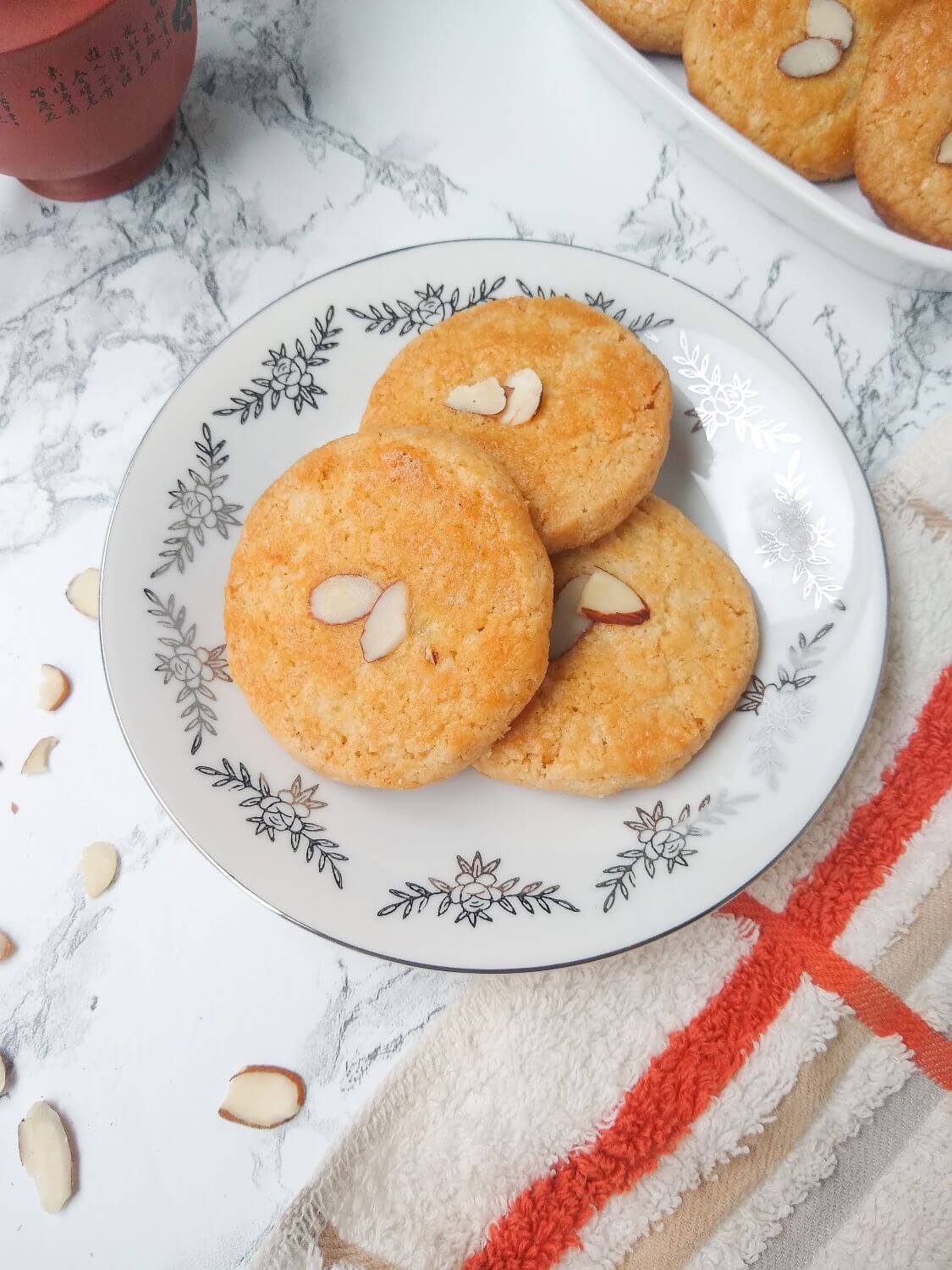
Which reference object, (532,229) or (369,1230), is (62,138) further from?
(369,1230)

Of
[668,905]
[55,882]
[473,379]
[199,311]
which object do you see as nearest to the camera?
[668,905]

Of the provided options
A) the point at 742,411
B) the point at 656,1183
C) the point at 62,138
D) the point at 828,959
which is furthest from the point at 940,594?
the point at 62,138

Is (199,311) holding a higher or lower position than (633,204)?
lower

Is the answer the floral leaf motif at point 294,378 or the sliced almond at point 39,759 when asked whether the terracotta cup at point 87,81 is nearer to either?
the floral leaf motif at point 294,378

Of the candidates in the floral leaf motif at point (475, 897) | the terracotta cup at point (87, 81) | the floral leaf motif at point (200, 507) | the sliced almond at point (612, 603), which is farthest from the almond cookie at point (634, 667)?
the terracotta cup at point (87, 81)

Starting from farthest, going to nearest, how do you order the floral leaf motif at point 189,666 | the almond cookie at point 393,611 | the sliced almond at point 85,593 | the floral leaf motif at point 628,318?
the sliced almond at point 85,593
the floral leaf motif at point 628,318
the floral leaf motif at point 189,666
the almond cookie at point 393,611

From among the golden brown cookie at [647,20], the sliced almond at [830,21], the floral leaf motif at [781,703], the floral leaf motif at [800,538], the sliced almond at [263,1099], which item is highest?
the sliced almond at [830,21]

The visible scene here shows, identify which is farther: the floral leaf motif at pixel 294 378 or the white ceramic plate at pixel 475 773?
the floral leaf motif at pixel 294 378
